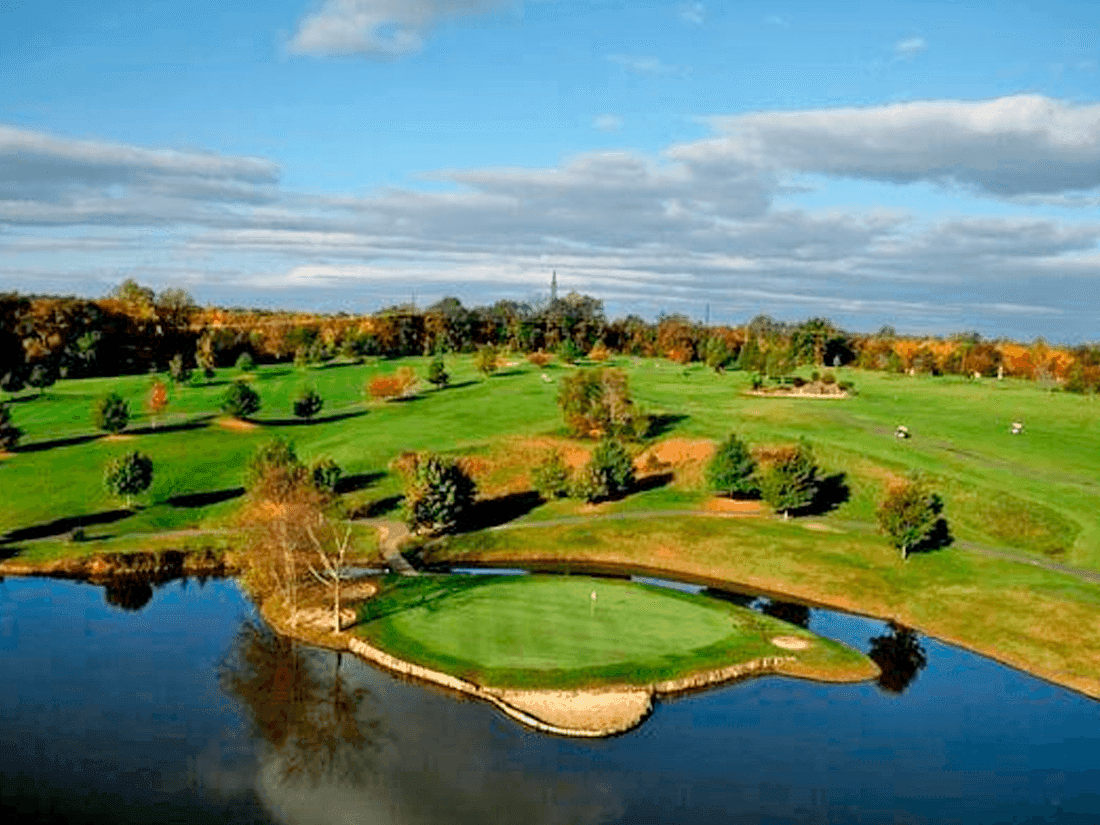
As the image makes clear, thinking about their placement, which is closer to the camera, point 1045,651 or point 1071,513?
point 1045,651

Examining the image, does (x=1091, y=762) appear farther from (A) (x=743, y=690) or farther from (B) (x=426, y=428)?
(B) (x=426, y=428)

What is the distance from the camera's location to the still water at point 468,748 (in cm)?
4438

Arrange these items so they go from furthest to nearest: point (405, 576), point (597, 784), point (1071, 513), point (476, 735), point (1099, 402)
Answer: point (1099, 402)
point (1071, 513)
point (405, 576)
point (476, 735)
point (597, 784)

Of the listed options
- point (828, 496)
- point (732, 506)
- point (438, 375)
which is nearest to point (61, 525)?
point (732, 506)

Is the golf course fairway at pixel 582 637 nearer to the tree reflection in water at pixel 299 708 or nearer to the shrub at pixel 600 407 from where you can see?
the tree reflection in water at pixel 299 708

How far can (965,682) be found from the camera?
64.2m

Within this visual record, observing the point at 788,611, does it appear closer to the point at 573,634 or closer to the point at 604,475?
the point at 573,634

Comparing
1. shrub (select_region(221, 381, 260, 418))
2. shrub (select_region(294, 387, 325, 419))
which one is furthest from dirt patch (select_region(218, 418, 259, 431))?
shrub (select_region(294, 387, 325, 419))

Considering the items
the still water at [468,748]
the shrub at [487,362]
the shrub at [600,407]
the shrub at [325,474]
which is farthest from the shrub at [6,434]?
the shrub at [487,362]

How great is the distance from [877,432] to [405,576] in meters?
76.3

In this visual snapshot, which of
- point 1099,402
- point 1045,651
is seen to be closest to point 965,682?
point 1045,651

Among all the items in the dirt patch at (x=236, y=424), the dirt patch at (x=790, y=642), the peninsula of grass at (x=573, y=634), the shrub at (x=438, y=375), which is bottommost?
the dirt patch at (x=790, y=642)

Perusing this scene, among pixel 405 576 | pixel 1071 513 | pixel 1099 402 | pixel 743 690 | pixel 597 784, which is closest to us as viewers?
pixel 597 784

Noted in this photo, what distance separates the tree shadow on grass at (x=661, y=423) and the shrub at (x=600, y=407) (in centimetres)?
315
